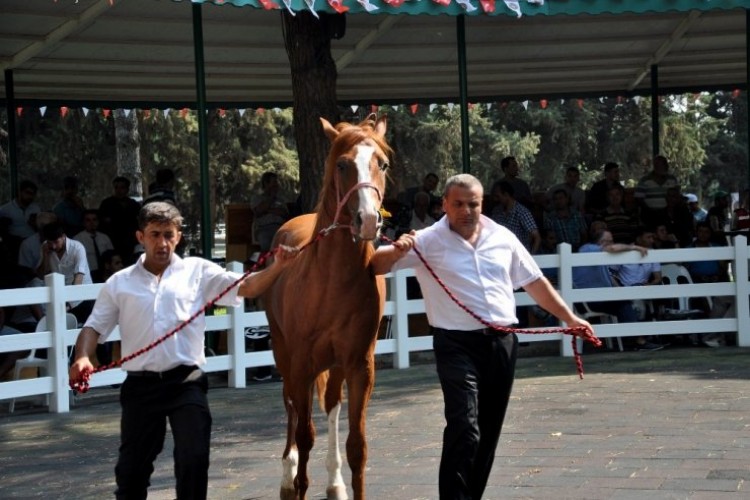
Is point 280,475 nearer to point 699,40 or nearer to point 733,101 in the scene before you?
point 699,40

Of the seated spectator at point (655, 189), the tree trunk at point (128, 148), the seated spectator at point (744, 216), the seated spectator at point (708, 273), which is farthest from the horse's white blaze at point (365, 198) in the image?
the tree trunk at point (128, 148)

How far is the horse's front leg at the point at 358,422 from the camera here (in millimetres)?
7340

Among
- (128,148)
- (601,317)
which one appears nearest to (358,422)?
(601,317)

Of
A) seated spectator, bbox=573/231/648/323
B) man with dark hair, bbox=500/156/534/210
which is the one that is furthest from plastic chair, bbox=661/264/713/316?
man with dark hair, bbox=500/156/534/210

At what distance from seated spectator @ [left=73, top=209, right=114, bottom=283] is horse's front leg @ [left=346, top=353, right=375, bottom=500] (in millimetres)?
7601

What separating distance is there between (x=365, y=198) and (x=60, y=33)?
34.4 ft

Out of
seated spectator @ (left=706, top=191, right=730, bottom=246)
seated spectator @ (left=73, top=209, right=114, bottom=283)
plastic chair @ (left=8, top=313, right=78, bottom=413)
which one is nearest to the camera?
plastic chair @ (left=8, top=313, right=78, bottom=413)

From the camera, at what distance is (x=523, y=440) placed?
938 centimetres

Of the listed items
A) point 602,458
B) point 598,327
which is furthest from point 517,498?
point 598,327

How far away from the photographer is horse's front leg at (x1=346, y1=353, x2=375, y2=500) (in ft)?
24.1

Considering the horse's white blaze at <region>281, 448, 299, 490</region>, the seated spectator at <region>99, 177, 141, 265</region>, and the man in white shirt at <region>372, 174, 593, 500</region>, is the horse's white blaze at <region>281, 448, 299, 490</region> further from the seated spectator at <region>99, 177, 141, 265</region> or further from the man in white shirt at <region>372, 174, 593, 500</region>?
the seated spectator at <region>99, 177, 141, 265</region>

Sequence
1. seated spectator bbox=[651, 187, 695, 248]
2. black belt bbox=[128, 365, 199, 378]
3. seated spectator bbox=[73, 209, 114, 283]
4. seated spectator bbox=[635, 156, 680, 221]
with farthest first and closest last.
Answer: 1. seated spectator bbox=[635, 156, 680, 221]
2. seated spectator bbox=[651, 187, 695, 248]
3. seated spectator bbox=[73, 209, 114, 283]
4. black belt bbox=[128, 365, 199, 378]

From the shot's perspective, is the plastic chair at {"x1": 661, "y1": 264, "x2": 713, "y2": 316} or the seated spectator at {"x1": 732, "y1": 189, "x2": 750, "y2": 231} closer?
the plastic chair at {"x1": 661, "y1": 264, "x2": 713, "y2": 316}

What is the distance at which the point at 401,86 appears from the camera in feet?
73.0
